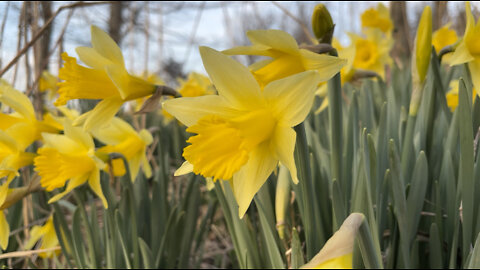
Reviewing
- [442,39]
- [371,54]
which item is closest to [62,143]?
[442,39]

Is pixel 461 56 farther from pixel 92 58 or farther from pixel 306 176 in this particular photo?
pixel 92 58

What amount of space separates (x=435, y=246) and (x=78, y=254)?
0.84 meters

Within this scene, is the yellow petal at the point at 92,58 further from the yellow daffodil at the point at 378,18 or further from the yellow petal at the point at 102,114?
the yellow daffodil at the point at 378,18

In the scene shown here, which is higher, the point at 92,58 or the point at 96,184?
the point at 92,58

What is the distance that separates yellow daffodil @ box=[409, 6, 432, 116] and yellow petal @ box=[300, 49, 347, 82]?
34 centimetres

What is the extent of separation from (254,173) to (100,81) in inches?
15.7

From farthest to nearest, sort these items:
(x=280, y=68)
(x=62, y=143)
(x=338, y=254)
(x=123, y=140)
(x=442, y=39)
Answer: (x=442, y=39), (x=123, y=140), (x=62, y=143), (x=280, y=68), (x=338, y=254)

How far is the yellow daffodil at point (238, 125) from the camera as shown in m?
0.53

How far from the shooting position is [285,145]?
20.7 inches

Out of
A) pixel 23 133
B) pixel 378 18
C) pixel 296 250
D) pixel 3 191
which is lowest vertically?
pixel 296 250

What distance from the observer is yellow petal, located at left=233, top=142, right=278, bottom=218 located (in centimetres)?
55

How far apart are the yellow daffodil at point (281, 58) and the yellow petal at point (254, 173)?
123 mm

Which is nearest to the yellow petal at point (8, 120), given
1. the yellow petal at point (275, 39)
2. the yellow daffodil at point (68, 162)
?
the yellow daffodil at point (68, 162)

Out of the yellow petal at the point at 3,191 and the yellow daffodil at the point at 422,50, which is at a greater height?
the yellow daffodil at the point at 422,50
